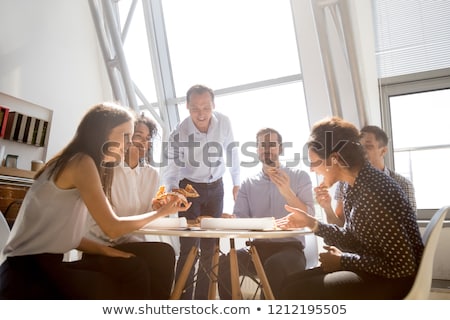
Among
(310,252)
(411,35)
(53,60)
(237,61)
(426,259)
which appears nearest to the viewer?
(426,259)

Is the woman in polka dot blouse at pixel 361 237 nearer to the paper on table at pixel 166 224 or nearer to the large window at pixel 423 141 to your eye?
the paper on table at pixel 166 224

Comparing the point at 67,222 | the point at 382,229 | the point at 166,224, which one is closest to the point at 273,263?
the point at 166,224

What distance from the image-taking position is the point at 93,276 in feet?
3.68

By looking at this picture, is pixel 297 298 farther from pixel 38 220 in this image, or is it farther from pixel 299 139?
pixel 299 139

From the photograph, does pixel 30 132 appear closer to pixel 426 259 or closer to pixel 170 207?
pixel 170 207

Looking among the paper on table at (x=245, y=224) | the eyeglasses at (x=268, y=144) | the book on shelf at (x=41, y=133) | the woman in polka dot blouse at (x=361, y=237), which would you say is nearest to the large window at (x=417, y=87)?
the eyeglasses at (x=268, y=144)

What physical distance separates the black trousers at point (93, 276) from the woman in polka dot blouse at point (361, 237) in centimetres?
54

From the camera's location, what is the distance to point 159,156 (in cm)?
309

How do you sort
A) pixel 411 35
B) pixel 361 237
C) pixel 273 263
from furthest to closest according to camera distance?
pixel 411 35 < pixel 273 263 < pixel 361 237

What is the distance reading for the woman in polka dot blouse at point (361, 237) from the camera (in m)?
1.00

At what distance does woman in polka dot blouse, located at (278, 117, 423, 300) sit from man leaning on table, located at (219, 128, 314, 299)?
0.34 metres

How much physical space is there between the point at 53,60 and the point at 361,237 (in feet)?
8.58

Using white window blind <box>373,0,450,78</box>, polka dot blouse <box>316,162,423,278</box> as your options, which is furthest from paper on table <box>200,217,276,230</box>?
white window blind <box>373,0,450,78</box>

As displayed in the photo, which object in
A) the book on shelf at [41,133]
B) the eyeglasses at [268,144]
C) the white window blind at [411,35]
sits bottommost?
the eyeglasses at [268,144]
